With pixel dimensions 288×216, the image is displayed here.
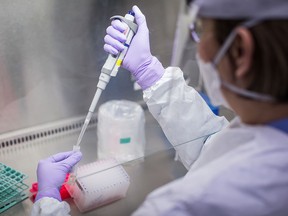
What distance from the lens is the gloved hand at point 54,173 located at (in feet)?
3.50

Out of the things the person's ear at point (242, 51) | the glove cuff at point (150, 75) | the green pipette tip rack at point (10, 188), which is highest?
the person's ear at point (242, 51)

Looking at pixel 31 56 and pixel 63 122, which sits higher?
pixel 31 56

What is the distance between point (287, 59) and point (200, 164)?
360 millimetres

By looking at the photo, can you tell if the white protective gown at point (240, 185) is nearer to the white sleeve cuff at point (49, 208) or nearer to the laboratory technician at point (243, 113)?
the laboratory technician at point (243, 113)

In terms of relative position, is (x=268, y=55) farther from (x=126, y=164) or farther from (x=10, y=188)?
(x=10, y=188)

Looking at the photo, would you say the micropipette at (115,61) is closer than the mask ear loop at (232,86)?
No

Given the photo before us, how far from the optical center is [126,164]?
3.73 ft

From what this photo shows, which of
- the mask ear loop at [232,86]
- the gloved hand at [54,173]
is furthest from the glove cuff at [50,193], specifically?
the mask ear loop at [232,86]

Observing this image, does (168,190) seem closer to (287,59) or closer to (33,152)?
(287,59)

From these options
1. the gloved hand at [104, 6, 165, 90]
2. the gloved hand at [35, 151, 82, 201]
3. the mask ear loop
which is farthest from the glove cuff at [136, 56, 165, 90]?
the mask ear loop

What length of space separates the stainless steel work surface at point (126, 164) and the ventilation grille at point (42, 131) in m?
0.01

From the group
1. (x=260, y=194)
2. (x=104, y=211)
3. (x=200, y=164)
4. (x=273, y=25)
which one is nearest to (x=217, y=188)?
(x=260, y=194)

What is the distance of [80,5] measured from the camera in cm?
145

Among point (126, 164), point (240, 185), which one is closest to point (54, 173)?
point (126, 164)
